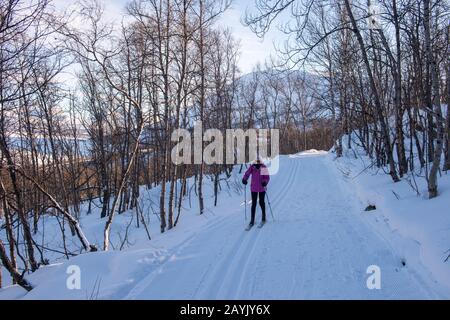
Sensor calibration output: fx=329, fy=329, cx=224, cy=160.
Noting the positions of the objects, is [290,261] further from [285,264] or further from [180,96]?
[180,96]

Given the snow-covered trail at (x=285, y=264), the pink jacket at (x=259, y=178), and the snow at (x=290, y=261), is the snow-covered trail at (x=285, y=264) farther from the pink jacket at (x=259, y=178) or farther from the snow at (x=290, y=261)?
the pink jacket at (x=259, y=178)

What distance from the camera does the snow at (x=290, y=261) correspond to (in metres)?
4.98

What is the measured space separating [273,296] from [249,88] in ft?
115

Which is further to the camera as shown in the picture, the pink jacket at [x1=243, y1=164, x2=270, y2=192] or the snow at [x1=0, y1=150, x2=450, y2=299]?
the pink jacket at [x1=243, y1=164, x2=270, y2=192]

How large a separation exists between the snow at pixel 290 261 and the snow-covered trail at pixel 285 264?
2 cm

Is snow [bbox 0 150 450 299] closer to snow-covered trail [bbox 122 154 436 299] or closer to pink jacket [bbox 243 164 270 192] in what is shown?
snow-covered trail [bbox 122 154 436 299]

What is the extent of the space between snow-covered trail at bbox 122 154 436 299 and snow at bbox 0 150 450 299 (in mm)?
17

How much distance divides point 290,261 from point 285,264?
19cm

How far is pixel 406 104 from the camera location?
37.4ft

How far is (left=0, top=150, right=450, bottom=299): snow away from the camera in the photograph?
16.3 ft

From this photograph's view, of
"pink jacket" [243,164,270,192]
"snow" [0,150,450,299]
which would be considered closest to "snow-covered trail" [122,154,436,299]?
"snow" [0,150,450,299]

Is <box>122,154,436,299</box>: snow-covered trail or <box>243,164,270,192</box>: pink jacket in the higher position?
<box>243,164,270,192</box>: pink jacket

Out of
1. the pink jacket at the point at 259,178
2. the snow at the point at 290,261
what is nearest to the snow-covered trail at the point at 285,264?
the snow at the point at 290,261
